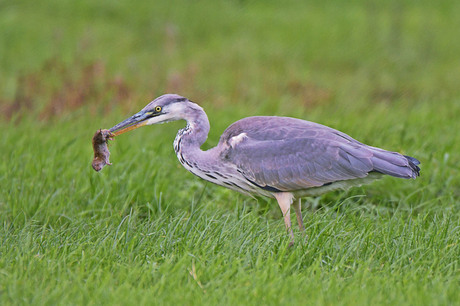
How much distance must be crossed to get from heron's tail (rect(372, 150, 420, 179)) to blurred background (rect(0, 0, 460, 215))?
4.37 ft

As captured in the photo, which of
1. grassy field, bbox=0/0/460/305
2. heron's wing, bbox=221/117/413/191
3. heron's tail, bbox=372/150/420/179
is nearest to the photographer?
grassy field, bbox=0/0/460/305

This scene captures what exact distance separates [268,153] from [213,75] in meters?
6.51

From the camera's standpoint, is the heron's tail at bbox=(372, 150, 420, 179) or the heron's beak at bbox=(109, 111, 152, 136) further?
the heron's beak at bbox=(109, 111, 152, 136)

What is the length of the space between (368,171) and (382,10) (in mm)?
10152

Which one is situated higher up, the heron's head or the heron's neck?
the heron's head

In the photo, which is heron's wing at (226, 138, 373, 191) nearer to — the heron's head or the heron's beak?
the heron's head

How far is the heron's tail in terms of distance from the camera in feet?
16.0

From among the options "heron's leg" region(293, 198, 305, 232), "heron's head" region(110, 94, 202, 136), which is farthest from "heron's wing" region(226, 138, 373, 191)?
"heron's head" region(110, 94, 202, 136)

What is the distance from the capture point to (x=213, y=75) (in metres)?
11.5

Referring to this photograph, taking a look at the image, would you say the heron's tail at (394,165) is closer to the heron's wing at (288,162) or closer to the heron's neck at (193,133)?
the heron's wing at (288,162)

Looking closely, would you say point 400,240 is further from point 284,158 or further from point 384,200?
point 384,200

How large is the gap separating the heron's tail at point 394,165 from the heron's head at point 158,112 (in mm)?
1437

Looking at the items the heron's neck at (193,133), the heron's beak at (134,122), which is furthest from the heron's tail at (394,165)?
the heron's beak at (134,122)

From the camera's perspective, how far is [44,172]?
20.7 ft
